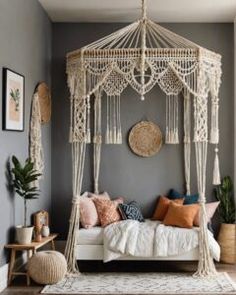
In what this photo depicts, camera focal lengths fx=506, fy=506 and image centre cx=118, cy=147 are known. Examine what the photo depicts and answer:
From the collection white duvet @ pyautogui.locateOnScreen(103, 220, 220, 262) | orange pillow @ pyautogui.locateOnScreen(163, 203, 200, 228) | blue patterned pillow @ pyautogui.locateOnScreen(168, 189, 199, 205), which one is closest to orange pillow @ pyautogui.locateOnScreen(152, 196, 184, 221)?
blue patterned pillow @ pyautogui.locateOnScreen(168, 189, 199, 205)

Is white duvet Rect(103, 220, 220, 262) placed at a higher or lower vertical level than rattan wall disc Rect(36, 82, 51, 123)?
lower

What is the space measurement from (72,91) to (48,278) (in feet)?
7.04

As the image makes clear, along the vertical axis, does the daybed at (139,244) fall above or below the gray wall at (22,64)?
below

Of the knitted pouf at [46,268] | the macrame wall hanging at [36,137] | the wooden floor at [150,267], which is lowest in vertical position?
the wooden floor at [150,267]

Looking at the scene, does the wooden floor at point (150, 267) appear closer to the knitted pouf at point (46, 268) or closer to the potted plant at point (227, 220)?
the potted plant at point (227, 220)

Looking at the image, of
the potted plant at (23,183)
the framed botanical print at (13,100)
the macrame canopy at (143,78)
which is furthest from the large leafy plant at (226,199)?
the framed botanical print at (13,100)

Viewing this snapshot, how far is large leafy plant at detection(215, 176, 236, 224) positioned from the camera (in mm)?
6422

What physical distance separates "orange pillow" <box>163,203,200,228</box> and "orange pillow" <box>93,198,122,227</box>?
59cm

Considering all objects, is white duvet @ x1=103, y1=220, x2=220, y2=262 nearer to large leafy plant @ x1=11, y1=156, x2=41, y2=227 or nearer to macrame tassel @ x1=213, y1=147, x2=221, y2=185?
macrame tassel @ x1=213, y1=147, x2=221, y2=185

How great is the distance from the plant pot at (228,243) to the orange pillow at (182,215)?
73cm

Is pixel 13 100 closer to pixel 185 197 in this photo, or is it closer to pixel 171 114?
pixel 171 114

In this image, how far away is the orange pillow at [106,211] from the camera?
5867 mm

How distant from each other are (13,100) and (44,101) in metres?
1.26

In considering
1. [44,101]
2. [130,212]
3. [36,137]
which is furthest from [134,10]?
[130,212]
